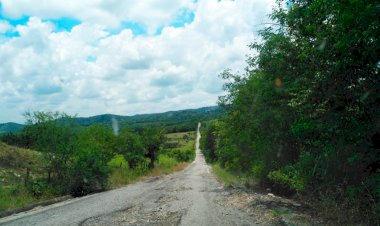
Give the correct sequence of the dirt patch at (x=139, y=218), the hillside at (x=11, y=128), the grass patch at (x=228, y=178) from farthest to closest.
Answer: the grass patch at (x=228, y=178) < the hillside at (x=11, y=128) < the dirt patch at (x=139, y=218)

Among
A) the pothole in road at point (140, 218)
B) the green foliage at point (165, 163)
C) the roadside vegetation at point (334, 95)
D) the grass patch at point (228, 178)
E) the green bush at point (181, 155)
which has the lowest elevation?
the green bush at point (181, 155)

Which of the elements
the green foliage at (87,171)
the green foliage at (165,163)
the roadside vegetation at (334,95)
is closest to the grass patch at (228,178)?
the green foliage at (87,171)

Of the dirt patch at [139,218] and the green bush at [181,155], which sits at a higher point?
the dirt patch at [139,218]

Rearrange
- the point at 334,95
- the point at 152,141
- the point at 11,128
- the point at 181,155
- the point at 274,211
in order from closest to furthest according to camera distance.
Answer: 1. the point at 334,95
2. the point at 274,211
3. the point at 11,128
4. the point at 152,141
5. the point at 181,155

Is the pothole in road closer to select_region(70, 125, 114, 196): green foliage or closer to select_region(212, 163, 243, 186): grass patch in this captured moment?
select_region(70, 125, 114, 196): green foliage

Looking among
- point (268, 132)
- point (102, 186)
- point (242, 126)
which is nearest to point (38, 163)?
point (102, 186)

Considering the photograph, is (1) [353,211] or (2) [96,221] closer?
(1) [353,211]

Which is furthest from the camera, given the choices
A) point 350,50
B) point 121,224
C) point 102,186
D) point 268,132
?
point 102,186

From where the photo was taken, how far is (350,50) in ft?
29.8

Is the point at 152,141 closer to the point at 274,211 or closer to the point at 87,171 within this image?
the point at 87,171

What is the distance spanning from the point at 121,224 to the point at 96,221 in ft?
3.59

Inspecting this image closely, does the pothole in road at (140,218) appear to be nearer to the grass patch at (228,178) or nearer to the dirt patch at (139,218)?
the dirt patch at (139,218)

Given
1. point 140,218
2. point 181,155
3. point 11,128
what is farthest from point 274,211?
point 181,155

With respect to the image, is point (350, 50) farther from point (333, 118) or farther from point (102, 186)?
point (102, 186)
